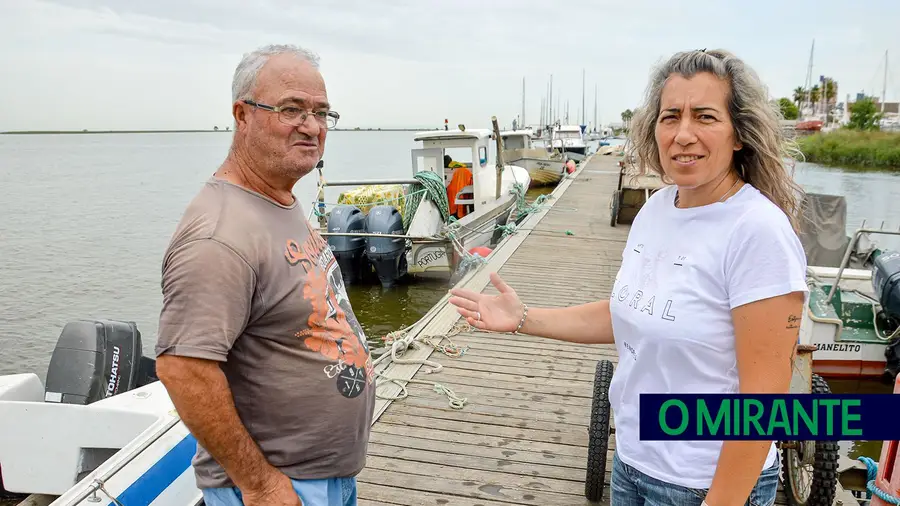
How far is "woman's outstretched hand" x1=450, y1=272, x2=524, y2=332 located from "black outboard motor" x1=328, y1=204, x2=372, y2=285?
8.17m

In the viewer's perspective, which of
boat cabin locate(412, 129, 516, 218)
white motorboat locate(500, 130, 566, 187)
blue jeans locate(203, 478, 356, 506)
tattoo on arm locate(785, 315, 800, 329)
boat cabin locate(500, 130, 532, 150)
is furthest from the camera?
boat cabin locate(500, 130, 532, 150)

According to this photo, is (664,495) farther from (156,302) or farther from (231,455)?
(156,302)

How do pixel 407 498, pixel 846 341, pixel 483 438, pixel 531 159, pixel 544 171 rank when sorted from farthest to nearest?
pixel 544 171, pixel 531 159, pixel 846 341, pixel 483 438, pixel 407 498

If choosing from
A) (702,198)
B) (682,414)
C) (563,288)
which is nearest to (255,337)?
(682,414)

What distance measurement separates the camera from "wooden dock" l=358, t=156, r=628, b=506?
3.10 meters

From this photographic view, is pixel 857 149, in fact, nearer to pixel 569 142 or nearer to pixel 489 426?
pixel 569 142

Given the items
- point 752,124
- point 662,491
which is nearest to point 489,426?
point 662,491

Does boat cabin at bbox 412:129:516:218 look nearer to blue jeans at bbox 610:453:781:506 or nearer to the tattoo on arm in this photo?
blue jeans at bbox 610:453:781:506

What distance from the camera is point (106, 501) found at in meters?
2.56

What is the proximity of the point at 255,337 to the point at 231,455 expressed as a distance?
267 mm

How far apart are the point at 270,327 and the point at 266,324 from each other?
1 centimetres

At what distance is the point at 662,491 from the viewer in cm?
141

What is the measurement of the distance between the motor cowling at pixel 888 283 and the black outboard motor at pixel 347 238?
7.18 m

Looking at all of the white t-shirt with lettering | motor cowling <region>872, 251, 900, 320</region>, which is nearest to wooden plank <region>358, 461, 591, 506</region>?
the white t-shirt with lettering
